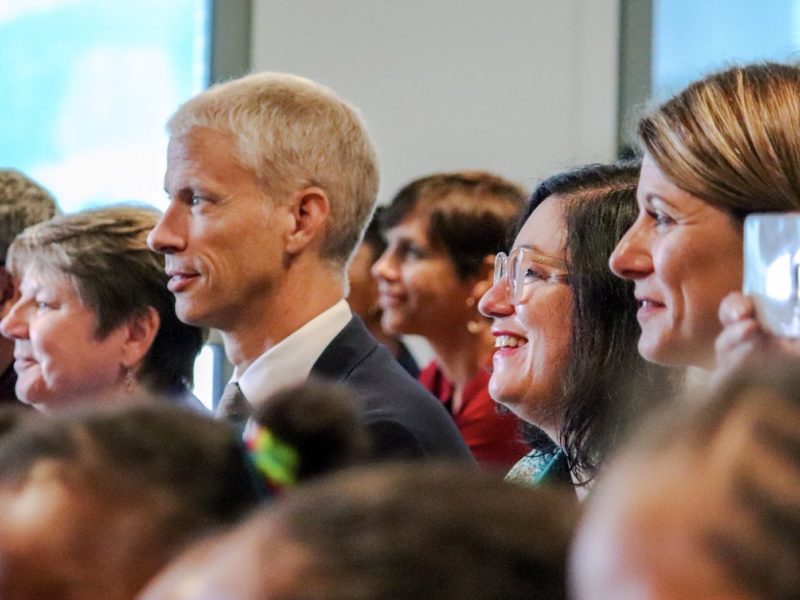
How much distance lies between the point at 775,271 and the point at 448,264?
225 cm

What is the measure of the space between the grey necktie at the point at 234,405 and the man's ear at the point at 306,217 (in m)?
0.23

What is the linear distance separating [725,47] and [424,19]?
900mm

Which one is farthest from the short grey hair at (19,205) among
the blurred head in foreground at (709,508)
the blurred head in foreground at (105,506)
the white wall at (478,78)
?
the blurred head in foreground at (709,508)

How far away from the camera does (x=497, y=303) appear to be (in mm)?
1969

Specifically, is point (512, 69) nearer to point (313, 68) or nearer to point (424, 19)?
point (424, 19)

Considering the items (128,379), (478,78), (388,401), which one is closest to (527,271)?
(388,401)

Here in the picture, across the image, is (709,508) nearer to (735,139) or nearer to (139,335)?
(735,139)

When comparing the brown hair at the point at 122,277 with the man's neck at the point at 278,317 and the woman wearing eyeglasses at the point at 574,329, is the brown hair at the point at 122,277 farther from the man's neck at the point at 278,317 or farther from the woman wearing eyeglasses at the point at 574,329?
the woman wearing eyeglasses at the point at 574,329

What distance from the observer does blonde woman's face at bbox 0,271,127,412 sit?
2.50 meters

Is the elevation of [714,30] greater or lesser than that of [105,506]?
greater

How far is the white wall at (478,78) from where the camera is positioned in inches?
170

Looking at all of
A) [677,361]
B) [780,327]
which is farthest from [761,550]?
[677,361]

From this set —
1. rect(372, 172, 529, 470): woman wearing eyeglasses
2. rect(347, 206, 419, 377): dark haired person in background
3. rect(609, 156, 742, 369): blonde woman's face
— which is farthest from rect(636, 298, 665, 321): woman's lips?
rect(347, 206, 419, 377): dark haired person in background

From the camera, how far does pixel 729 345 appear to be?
1158mm
